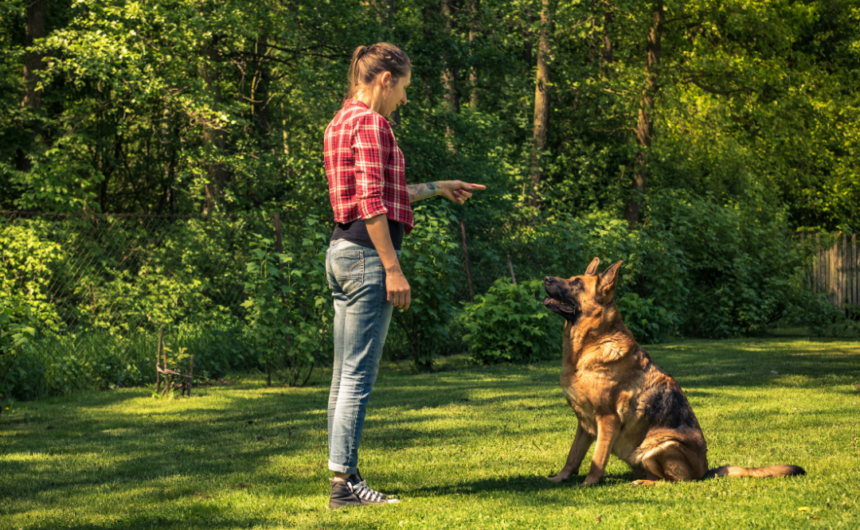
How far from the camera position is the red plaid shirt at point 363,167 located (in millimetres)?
3695

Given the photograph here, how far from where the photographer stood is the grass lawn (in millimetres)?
3850

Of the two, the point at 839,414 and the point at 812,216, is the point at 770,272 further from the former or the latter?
the point at 812,216

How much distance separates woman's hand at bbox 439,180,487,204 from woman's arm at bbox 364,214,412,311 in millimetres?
681

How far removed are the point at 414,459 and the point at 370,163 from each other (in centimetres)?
237

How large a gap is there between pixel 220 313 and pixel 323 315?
5.65 ft

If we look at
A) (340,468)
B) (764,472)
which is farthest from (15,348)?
(764,472)

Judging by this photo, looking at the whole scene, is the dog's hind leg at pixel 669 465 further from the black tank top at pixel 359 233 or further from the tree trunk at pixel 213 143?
the tree trunk at pixel 213 143

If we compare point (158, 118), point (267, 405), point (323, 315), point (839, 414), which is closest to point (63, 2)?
point (158, 118)

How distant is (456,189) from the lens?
14.6 feet

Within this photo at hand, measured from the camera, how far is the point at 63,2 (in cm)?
1880

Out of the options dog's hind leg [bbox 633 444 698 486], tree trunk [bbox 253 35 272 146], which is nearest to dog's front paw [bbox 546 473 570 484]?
dog's hind leg [bbox 633 444 698 486]

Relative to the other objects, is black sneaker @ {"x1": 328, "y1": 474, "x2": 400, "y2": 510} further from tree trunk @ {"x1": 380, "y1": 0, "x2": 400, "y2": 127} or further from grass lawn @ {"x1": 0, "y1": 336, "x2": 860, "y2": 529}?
tree trunk @ {"x1": 380, "y1": 0, "x2": 400, "y2": 127}

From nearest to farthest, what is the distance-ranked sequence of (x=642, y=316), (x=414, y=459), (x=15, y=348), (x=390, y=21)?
1. (x=414, y=459)
2. (x=15, y=348)
3. (x=642, y=316)
4. (x=390, y=21)

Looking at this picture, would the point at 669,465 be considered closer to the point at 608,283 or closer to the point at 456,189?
the point at 608,283
